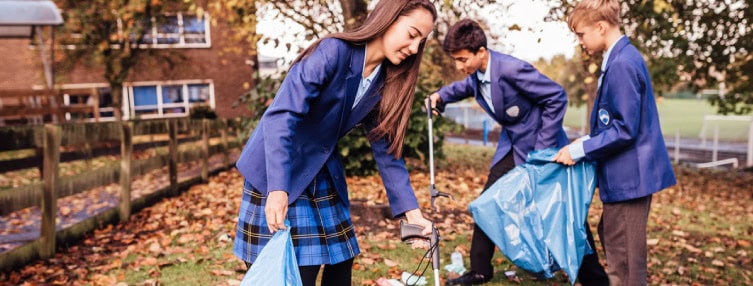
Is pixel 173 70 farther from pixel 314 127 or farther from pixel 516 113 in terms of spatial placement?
pixel 314 127

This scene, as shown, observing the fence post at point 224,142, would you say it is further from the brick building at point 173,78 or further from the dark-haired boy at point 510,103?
the brick building at point 173,78

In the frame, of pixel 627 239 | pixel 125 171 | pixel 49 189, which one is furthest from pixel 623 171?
pixel 125 171

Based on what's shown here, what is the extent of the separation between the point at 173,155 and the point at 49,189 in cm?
294

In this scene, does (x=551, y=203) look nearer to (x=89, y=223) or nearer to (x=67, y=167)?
(x=89, y=223)

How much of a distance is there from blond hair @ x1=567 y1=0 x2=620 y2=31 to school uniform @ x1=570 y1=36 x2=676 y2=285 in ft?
0.40

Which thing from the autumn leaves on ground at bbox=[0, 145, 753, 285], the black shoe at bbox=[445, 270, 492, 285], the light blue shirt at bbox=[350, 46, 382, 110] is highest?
the light blue shirt at bbox=[350, 46, 382, 110]

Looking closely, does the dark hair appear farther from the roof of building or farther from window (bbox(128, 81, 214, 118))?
window (bbox(128, 81, 214, 118))

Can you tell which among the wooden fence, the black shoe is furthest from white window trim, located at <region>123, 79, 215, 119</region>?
the black shoe

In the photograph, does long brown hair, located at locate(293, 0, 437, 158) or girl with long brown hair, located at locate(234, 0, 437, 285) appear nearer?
girl with long brown hair, located at locate(234, 0, 437, 285)

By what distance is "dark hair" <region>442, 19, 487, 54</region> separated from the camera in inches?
138

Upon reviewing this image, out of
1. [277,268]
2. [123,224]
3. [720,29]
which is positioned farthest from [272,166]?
[720,29]

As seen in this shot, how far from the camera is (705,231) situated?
641 centimetres

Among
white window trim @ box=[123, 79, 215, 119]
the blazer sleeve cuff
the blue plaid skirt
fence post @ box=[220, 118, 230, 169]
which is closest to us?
the blue plaid skirt

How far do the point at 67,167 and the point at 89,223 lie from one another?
21.2 ft
